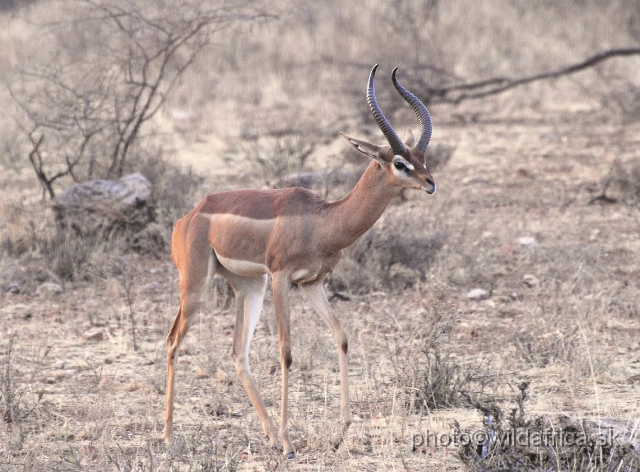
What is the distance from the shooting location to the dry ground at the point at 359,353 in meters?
5.20

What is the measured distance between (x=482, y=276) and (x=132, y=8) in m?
4.79

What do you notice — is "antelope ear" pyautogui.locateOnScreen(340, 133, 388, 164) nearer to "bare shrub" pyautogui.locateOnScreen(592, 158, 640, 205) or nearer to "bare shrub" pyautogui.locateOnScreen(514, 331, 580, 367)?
"bare shrub" pyautogui.locateOnScreen(514, 331, 580, 367)

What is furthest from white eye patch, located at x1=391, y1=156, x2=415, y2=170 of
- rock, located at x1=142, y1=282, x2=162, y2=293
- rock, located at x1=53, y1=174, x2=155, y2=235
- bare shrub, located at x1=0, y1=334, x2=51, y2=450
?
rock, located at x1=53, y1=174, x2=155, y2=235

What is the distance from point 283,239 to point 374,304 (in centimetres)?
311

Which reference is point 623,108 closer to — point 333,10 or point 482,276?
point 482,276

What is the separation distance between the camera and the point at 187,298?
5395mm

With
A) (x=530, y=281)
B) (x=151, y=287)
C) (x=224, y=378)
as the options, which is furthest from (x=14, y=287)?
(x=530, y=281)

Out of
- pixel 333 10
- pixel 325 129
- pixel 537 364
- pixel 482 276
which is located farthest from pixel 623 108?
pixel 333 10

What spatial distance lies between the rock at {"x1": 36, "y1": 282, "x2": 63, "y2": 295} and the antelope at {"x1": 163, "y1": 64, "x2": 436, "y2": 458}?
10.6ft

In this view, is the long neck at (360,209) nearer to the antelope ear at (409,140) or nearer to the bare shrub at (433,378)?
the antelope ear at (409,140)

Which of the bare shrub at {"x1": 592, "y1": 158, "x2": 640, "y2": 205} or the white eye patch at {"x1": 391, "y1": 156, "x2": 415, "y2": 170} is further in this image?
the bare shrub at {"x1": 592, "y1": 158, "x2": 640, "y2": 205}

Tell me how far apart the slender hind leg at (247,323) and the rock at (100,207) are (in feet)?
12.8

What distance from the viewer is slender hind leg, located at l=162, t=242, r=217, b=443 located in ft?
17.6

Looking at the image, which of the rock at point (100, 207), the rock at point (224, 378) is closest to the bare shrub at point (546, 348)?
the rock at point (224, 378)
